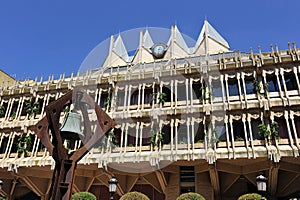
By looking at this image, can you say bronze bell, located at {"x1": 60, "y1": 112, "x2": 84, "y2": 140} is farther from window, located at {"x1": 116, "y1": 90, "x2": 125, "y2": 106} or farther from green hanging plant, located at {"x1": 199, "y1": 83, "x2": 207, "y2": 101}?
window, located at {"x1": 116, "y1": 90, "x2": 125, "y2": 106}

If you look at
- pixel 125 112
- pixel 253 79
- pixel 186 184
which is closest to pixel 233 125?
pixel 253 79

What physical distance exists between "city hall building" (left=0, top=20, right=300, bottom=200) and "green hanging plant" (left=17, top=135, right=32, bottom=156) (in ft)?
0.27

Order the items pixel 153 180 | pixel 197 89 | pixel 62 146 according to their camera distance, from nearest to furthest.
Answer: pixel 62 146 → pixel 153 180 → pixel 197 89

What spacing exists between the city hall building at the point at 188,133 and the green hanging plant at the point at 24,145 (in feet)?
0.27

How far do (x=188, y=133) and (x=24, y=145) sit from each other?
14061mm

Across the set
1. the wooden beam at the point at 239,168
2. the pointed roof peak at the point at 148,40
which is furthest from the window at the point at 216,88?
the pointed roof peak at the point at 148,40

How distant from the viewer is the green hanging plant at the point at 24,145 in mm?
25188

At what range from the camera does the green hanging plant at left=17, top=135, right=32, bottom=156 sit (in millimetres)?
25188

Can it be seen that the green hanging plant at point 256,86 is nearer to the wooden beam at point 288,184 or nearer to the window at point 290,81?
the window at point 290,81

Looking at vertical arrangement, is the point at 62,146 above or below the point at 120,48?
below

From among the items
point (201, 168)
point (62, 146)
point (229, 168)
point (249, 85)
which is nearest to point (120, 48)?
point (249, 85)

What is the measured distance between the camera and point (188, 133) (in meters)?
22.3

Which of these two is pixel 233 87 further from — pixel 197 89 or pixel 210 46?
pixel 210 46

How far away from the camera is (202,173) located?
922 inches
